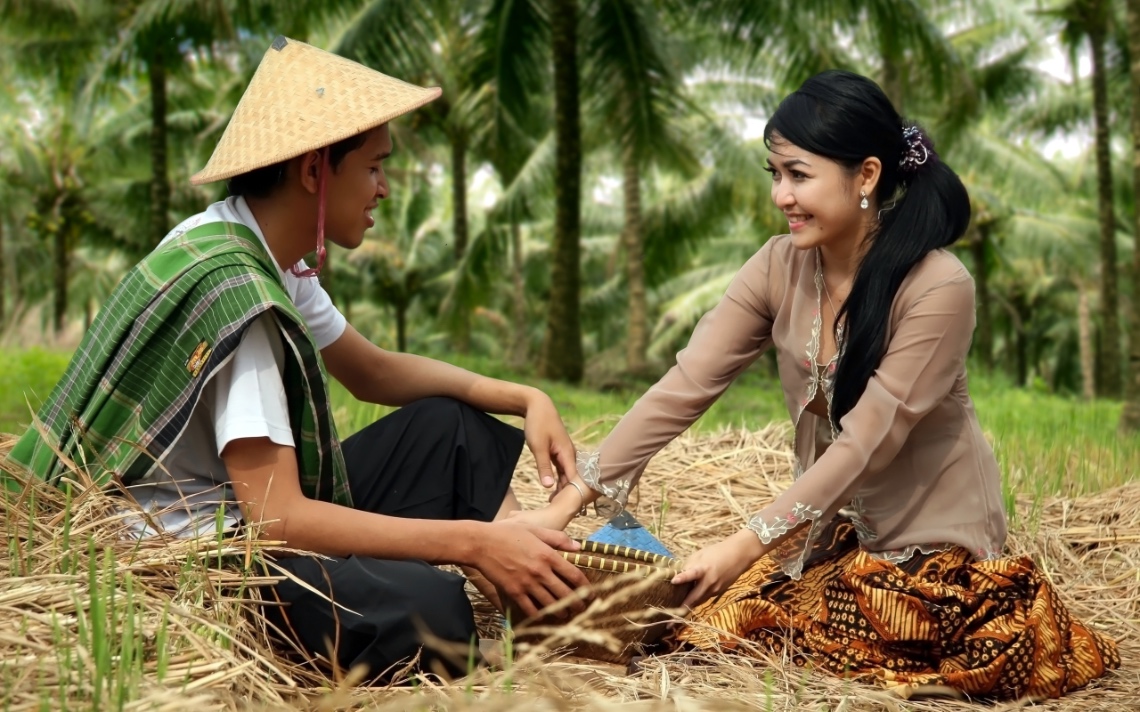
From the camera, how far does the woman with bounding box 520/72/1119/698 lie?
242 cm

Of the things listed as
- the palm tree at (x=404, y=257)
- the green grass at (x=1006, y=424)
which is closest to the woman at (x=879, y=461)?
the green grass at (x=1006, y=424)

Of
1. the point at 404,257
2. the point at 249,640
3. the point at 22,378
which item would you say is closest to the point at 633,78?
the point at 22,378

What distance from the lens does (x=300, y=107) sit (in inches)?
94.2

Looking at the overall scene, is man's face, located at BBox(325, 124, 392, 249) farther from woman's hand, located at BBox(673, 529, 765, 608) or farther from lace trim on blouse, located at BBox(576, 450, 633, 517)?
woman's hand, located at BBox(673, 529, 765, 608)

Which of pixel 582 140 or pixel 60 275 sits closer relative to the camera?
pixel 582 140

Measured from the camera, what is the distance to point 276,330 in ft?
7.43

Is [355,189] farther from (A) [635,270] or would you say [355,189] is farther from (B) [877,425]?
(A) [635,270]

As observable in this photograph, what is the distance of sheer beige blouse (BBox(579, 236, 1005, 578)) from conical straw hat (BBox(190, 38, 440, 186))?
89 centimetres

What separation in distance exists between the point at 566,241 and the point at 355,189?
30.1ft

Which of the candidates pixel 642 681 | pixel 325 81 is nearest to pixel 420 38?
pixel 325 81

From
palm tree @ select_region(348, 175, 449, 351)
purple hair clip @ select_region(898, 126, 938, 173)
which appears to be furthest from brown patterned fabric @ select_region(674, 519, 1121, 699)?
palm tree @ select_region(348, 175, 449, 351)

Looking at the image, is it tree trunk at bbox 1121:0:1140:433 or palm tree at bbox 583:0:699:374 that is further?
palm tree at bbox 583:0:699:374

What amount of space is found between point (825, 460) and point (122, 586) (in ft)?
4.73

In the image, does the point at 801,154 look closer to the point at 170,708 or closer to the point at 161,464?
the point at 161,464
